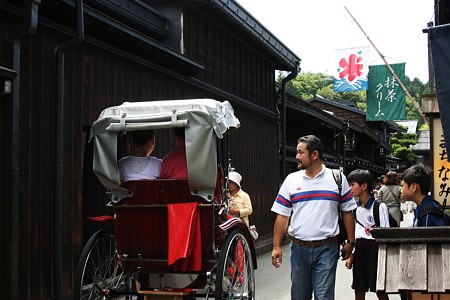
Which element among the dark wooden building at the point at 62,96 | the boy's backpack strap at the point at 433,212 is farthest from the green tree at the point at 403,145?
the boy's backpack strap at the point at 433,212

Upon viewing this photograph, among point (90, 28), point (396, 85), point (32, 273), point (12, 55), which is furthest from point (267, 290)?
point (396, 85)

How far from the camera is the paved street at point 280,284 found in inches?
346

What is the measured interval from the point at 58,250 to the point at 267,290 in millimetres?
4049

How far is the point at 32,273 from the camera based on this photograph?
20.0 ft

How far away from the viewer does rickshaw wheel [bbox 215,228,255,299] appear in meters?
5.36

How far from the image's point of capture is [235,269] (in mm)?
5895

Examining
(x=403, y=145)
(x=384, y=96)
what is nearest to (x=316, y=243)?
(x=384, y=96)

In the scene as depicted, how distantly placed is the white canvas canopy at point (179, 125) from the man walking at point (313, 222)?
0.82 metres

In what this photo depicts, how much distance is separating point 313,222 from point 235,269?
1.07 metres

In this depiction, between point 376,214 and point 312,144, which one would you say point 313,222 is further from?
point 376,214

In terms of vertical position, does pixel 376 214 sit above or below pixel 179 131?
below

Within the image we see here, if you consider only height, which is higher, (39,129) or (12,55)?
(12,55)

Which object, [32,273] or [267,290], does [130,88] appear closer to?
[32,273]

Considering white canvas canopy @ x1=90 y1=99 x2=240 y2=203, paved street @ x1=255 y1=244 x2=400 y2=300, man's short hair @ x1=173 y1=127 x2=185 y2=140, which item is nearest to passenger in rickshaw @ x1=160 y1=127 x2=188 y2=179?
man's short hair @ x1=173 y1=127 x2=185 y2=140
